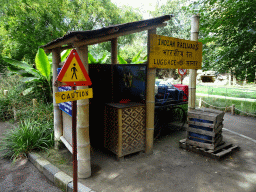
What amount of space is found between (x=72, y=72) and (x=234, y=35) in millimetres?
6245

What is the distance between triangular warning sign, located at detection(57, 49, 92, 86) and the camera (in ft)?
7.97

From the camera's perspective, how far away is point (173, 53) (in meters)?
4.24

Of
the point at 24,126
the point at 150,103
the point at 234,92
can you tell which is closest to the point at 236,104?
the point at 234,92

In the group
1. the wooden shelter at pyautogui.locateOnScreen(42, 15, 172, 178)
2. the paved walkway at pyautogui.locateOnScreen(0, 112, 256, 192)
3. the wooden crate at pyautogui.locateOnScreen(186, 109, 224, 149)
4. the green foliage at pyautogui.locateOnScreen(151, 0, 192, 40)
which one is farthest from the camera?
the green foliage at pyautogui.locateOnScreen(151, 0, 192, 40)

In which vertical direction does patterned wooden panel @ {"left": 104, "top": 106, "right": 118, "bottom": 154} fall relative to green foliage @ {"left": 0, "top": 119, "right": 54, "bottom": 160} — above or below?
above

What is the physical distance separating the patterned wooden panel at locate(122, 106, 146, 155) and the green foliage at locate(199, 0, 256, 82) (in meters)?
4.29

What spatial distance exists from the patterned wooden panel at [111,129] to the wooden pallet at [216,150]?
1.84 meters

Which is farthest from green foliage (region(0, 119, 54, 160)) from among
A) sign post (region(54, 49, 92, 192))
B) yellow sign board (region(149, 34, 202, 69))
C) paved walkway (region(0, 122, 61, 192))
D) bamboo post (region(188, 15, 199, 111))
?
bamboo post (region(188, 15, 199, 111))

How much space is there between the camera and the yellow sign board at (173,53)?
400 cm

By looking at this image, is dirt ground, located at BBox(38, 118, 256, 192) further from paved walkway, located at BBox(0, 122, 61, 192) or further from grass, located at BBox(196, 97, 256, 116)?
grass, located at BBox(196, 97, 256, 116)

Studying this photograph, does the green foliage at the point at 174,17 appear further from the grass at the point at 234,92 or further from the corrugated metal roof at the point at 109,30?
the corrugated metal roof at the point at 109,30

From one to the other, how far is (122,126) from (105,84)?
129 centimetres

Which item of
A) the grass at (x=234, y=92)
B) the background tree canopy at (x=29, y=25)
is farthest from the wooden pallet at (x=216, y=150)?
the background tree canopy at (x=29, y=25)

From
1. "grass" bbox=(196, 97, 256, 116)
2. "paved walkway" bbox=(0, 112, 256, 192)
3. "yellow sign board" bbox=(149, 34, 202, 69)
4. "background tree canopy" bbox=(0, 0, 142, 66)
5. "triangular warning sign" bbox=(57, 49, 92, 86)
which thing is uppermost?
"background tree canopy" bbox=(0, 0, 142, 66)
